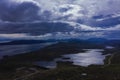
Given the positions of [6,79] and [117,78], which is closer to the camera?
[117,78]

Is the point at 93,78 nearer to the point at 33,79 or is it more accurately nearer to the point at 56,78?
the point at 56,78

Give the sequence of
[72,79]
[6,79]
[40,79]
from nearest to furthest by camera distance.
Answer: [72,79] → [40,79] → [6,79]

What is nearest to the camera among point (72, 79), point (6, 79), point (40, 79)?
point (72, 79)

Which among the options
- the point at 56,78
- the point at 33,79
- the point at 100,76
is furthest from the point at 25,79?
the point at 100,76

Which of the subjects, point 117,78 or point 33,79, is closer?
point 117,78

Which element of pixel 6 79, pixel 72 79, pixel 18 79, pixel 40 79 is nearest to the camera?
pixel 72 79

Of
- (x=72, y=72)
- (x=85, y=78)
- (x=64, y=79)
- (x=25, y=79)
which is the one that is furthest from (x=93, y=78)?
(x=25, y=79)

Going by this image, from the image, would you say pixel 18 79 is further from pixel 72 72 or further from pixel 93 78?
pixel 93 78

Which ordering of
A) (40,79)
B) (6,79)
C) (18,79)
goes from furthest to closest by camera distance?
(6,79) < (18,79) < (40,79)
